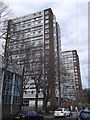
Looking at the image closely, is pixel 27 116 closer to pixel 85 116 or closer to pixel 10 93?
pixel 85 116

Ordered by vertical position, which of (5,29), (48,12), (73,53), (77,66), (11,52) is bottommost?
(11,52)

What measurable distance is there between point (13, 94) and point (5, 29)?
53.7ft

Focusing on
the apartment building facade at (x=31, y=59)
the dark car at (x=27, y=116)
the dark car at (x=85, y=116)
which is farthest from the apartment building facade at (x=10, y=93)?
the dark car at (x=85, y=116)

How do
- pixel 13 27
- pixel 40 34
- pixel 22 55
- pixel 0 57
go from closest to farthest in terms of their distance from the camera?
pixel 0 57
pixel 13 27
pixel 22 55
pixel 40 34

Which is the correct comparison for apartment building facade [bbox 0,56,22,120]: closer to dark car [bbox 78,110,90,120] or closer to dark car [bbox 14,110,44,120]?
dark car [bbox 14,110,44,120]

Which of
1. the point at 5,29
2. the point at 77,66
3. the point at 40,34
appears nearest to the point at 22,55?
the point at 5,29

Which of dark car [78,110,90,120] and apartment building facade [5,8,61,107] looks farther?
apartment building facade [5,8,61,107]

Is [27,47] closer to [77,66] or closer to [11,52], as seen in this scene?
[11,52]

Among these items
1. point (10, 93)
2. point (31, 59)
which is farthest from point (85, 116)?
point (10, 93)

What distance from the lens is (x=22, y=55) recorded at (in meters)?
28.5

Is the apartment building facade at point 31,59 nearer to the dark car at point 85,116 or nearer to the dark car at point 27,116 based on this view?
the dark car at point 27,116

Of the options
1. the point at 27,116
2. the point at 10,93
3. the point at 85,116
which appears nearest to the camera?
the point at 85,116

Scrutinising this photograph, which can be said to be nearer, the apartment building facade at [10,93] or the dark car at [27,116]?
the dark car at [27,116]

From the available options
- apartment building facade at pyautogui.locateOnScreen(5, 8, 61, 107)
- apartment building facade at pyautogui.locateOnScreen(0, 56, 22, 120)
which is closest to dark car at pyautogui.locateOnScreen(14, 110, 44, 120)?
apartment building facade at pyautogui.locateOnScreen(5, 8, 61, 107)
